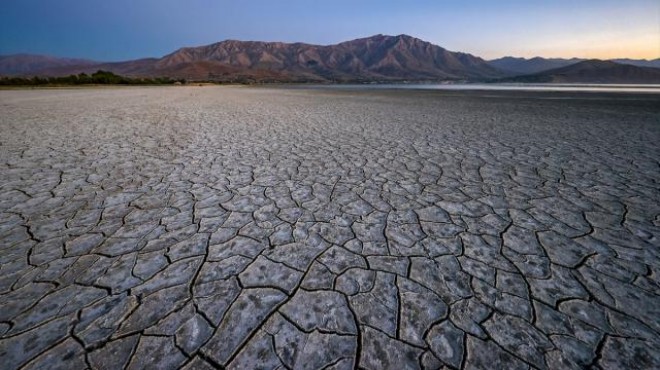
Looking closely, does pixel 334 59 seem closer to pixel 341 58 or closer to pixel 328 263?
pixel 341 58

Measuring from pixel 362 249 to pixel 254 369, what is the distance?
1.06 metres

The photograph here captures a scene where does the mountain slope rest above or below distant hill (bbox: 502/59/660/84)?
above

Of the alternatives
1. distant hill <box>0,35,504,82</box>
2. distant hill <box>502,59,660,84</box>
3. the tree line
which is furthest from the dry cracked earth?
distant hill <box>0,35,504,82</box>

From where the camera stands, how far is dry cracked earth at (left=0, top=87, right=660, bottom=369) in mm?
1287

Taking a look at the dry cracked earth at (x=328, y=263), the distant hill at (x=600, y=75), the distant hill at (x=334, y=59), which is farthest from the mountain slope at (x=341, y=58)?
the dry cracked earth at (x=328, y=263)

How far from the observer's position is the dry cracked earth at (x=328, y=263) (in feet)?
4.22

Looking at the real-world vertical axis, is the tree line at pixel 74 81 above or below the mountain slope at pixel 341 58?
below

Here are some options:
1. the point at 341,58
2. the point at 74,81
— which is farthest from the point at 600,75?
the point at 341,58

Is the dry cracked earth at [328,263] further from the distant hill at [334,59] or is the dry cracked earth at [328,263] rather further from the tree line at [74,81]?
the distant hill at [334,59]

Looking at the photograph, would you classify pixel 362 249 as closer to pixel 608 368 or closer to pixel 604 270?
pixel 608 368

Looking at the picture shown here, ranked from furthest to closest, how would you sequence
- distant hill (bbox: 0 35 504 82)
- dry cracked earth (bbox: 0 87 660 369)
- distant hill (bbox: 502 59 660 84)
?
distant hill (bbox: 0 35 504 82), distant hill (bbox: 502 59 660 84), dry cracked earth (bbox: 0 87 660 369)

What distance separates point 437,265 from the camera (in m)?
1.86

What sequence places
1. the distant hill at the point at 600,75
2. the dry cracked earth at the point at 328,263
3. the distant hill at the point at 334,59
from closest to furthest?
the dry cracked earth at the point at 328,263, the distant hill at the point at 600,75, the distant hill at the point at 334,59

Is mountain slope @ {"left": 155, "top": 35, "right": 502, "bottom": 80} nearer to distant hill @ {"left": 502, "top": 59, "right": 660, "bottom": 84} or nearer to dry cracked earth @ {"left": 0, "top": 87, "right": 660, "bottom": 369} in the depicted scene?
distant hill @ {"left": 502, "top": 59, "right": 660, "bottom": 84}
